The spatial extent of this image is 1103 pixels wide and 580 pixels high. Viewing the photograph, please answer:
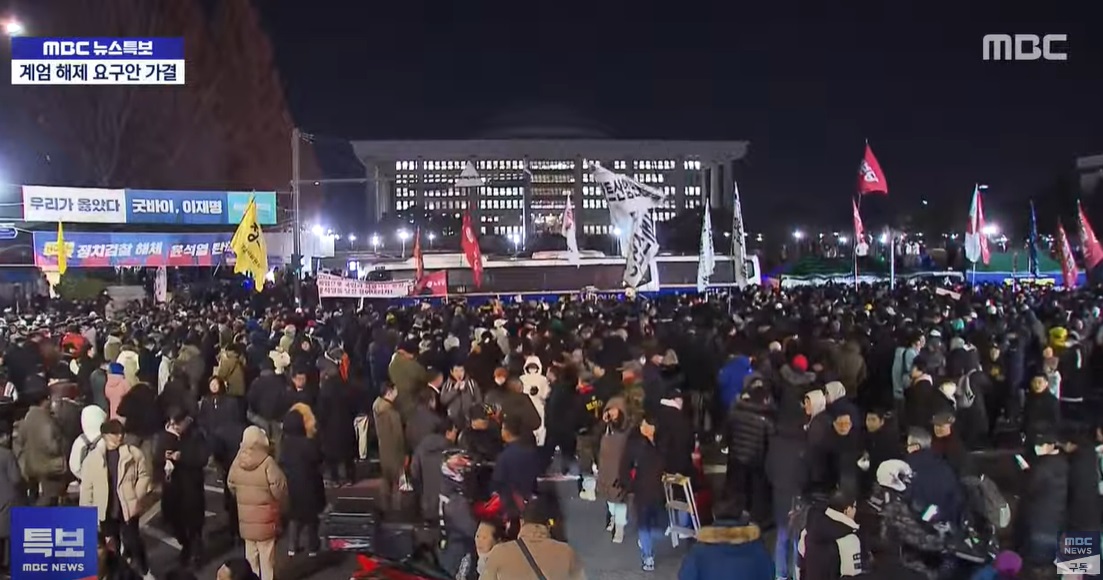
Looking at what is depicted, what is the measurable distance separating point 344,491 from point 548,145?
108 m

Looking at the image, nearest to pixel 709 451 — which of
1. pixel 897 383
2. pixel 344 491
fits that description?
pixel 897 383

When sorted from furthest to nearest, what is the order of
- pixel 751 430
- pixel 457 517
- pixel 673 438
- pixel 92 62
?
pixel 92 62
pixel 751 430
pixel 673 438
pixel 457 517

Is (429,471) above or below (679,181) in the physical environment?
below

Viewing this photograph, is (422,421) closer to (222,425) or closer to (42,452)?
(222,425)

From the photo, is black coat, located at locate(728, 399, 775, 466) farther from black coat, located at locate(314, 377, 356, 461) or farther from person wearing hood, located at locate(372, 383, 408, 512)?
black coat, located at locate(314, 377, 356, 461)

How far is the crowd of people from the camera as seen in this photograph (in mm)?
6004

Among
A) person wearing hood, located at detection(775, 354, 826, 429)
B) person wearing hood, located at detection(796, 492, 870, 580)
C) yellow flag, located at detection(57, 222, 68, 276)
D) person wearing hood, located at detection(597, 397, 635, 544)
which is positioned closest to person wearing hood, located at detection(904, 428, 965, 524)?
person wearing hood, located at detection(796, 492, 870, 580)

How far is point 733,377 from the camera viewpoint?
36.2ft

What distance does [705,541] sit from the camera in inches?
191

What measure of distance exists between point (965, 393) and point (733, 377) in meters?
2.56

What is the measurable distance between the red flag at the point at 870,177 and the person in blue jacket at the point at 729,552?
75.4 feet

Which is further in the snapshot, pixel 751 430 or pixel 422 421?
pixel 422 421

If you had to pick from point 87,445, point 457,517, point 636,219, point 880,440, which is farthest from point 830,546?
point 636,219

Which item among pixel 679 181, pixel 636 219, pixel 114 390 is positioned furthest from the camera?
pixel 679 181
